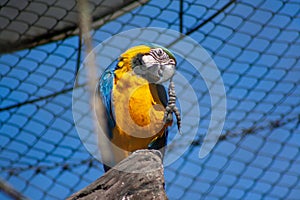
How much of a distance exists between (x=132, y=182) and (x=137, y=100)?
50 centimetres

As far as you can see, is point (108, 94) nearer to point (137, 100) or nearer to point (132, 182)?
point (137, 100)

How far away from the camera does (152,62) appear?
74.2 inches

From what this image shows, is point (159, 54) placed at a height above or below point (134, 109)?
above

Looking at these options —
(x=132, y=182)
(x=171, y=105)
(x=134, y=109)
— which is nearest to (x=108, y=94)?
(x=134, y=109)

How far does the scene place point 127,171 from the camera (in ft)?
4.72

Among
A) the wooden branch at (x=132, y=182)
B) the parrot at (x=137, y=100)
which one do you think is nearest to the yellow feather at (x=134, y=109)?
the parrot at (x=137, y=100)

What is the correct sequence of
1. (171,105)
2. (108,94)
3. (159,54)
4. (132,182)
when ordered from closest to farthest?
(132,182) < (171,105) < (159,54) < (108,94)

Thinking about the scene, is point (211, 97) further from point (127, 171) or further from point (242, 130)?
point (127, 171)

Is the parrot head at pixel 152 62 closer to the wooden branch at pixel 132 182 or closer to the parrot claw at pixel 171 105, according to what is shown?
the parrot claw at pixel 171 105

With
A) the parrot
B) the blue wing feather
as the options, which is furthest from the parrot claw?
the blue wing feather

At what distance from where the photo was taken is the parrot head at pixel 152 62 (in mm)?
1873

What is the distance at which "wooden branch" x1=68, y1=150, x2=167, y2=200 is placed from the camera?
141 cm

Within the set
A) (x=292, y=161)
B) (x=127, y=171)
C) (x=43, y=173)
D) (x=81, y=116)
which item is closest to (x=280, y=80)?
(x=292, y=161)

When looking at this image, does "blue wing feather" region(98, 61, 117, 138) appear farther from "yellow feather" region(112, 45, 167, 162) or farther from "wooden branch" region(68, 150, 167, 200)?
"wooden branch" region(68, 150, 167, 200)
